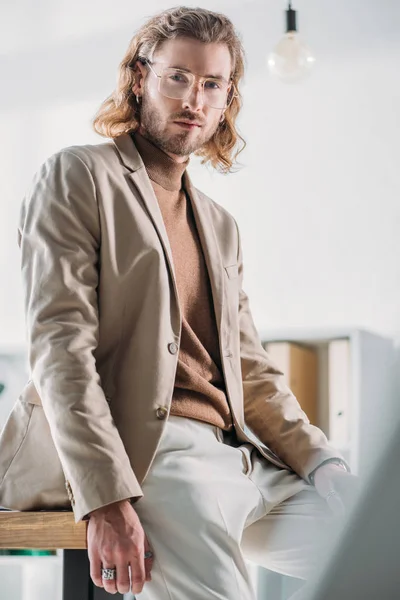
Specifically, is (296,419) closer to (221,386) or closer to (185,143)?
(221,386)

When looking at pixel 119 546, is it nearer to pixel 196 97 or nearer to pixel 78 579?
pixel 78 579

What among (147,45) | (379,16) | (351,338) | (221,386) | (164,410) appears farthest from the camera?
(379,16)

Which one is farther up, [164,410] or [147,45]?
[147,45]

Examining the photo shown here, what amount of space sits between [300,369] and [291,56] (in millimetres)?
1192

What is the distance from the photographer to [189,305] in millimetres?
1213

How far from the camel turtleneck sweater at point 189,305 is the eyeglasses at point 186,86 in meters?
0.09

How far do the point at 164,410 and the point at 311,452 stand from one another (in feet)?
0.98

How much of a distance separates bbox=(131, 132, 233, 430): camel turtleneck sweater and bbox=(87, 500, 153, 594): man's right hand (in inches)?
7.5

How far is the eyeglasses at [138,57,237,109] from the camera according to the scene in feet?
4.15

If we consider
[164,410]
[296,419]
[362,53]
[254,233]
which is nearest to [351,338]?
[254,233]

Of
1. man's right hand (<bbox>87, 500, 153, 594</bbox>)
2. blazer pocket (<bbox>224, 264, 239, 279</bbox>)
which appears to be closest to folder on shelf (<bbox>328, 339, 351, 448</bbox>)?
blazer pocket (<bbox>224, 264, 239, 279</bbox>)

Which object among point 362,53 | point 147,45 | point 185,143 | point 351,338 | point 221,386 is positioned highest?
point 362,53

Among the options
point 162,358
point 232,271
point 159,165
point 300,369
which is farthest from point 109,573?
point 300,369

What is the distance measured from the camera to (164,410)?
1057 millimetres
